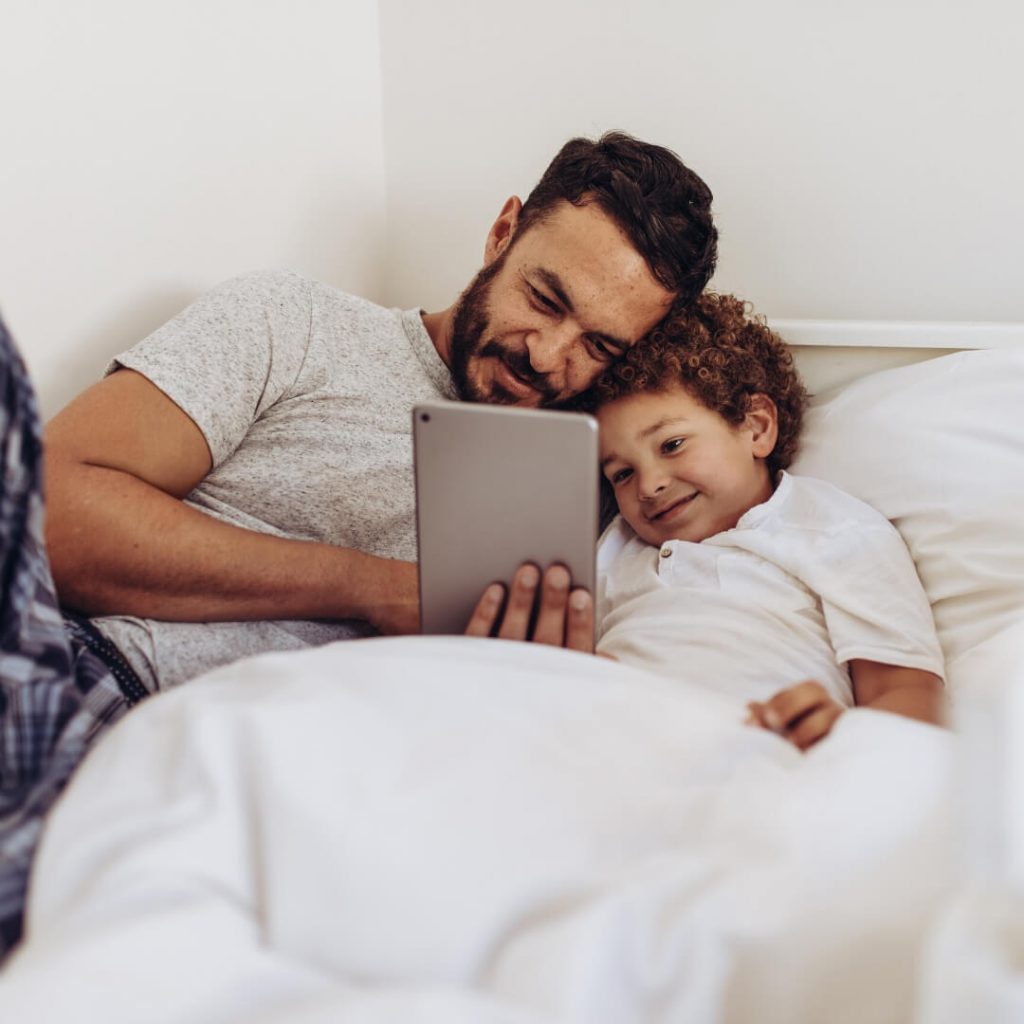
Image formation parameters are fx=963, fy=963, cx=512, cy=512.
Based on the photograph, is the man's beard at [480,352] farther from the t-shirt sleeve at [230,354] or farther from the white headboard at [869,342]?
the white headboard at [869,342]

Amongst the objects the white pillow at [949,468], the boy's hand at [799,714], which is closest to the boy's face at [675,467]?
the white pillow at [949,468]

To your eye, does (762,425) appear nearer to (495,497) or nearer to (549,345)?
(549,345)

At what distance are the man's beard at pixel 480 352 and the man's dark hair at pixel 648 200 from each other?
0.11m

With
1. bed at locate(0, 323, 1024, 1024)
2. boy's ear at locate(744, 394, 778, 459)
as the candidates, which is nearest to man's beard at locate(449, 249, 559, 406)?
boy's ear at locate(744, 394, 778, 459)

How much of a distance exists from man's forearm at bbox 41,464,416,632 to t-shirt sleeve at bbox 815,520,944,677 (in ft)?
1.40

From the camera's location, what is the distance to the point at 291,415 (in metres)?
1.09

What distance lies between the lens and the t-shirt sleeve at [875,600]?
2.99 ft

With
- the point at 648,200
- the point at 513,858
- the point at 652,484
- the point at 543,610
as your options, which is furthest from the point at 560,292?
the point at 513,858

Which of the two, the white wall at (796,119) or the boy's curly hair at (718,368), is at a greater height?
the white wall at (796,119)

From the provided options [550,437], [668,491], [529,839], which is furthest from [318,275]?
[529,839]

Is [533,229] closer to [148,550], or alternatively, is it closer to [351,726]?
[148,550]

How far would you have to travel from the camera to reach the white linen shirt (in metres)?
0.91

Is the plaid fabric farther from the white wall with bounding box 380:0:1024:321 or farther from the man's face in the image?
the white wall with bounding box 380:0:1024:321

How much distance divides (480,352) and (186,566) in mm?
451
